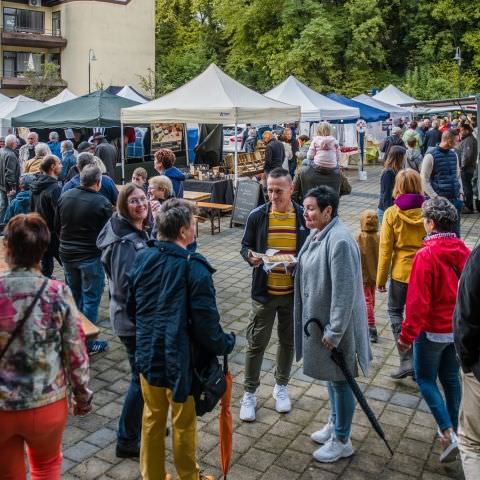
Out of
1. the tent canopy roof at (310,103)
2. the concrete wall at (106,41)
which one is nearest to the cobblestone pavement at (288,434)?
the tent canopy roof at (310,103)

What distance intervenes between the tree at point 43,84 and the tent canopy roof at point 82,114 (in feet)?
64.7

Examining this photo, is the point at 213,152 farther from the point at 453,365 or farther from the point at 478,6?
the point at 478,6

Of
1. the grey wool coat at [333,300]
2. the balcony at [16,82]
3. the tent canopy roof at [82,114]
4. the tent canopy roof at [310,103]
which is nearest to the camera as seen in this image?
the grey wool coat at [333,300]

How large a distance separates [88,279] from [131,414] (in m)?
2.17

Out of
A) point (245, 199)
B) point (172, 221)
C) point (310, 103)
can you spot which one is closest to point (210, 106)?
point (245, 199)

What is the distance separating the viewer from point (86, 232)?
18.5 ft

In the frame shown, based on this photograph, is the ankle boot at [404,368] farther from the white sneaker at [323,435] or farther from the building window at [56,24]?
the building window at [56,24]

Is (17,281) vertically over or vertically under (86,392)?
over

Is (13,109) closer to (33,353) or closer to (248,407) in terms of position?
(248,407)

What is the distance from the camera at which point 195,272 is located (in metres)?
3.07

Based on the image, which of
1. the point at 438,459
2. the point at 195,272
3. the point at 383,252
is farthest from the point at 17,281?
the point at 383,252

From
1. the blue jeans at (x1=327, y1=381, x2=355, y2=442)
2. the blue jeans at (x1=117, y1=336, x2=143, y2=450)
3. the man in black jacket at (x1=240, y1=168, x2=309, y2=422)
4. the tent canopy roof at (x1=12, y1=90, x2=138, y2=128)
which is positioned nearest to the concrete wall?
the tent canopy roof at (x1=12, y1=90, x2=138, y2=128)

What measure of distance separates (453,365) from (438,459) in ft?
2.07

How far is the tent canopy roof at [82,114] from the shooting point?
45.2 feet
